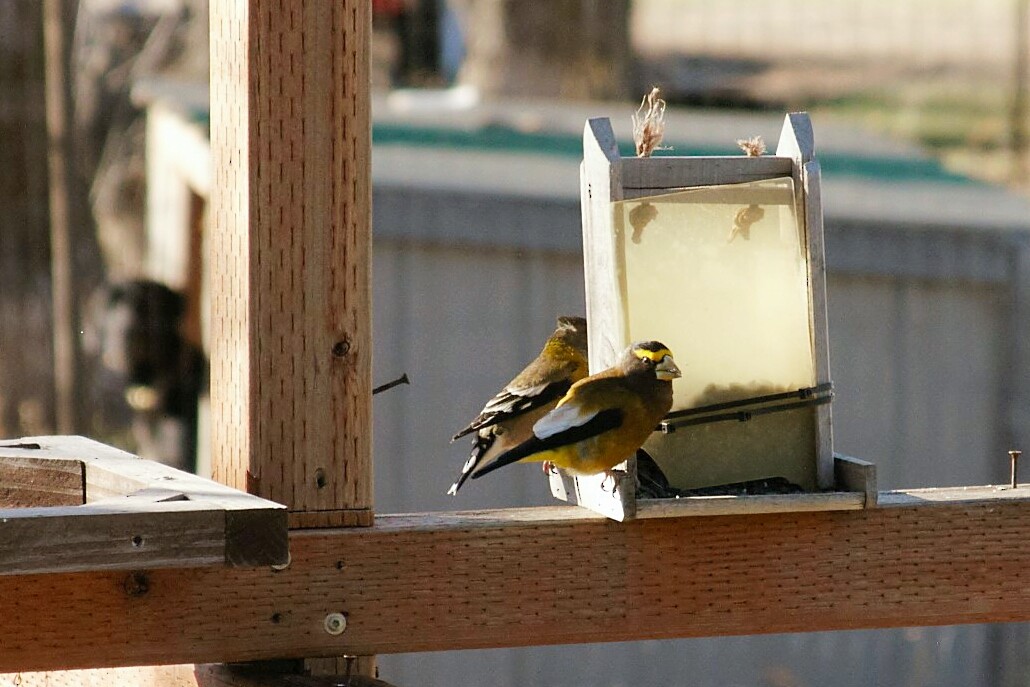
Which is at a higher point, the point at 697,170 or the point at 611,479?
the point at 697,170

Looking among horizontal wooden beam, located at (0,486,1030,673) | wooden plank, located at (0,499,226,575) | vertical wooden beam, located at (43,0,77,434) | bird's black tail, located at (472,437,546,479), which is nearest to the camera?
wooden plank, located at (0,499,226,575)

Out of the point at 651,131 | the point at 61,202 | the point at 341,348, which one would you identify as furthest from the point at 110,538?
the point at 61,202

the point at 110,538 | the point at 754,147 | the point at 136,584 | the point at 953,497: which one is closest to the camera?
the point at 110,538

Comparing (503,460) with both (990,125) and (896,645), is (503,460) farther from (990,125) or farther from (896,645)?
(990,125)

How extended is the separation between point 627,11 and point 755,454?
11.1 metres

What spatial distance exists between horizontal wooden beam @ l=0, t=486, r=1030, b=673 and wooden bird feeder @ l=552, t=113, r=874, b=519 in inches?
8.0

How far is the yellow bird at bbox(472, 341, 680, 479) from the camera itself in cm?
252

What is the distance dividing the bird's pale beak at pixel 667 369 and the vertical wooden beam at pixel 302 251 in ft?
1.65

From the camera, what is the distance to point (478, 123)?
11383 millimetres

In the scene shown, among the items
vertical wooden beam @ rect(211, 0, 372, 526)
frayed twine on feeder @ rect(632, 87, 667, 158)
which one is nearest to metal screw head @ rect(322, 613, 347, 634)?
vertical wooden beam @ rect(211, 0, 372, 526)

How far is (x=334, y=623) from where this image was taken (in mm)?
2137

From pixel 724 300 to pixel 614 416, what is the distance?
32 centimetres

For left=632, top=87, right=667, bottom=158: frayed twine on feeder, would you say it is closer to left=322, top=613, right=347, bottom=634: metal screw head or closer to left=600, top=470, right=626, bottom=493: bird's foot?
left=600, top=470, right=626, bottom=493: bird's foot

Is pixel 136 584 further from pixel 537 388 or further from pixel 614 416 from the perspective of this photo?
pixel 537 388
